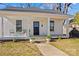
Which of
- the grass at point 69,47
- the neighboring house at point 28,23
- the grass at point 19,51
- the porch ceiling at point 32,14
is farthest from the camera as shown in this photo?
the neighboring house at point 28,23

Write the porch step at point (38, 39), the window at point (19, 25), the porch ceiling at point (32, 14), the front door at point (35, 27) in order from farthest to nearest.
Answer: the front door at point (35, 27) < the window at point (19, 25) < the porch ceiling at point (32, 14) < the porch step at point (38, 39)

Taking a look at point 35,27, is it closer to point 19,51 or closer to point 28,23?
point 28,23

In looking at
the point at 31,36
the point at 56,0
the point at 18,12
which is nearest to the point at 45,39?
the point at 31,36

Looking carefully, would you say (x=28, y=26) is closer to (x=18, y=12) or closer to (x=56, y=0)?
(x=18, y=12)

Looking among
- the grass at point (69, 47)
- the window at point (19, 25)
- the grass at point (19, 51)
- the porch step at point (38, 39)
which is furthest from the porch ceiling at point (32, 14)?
the grass at point (19, 51)

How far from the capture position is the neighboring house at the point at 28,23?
23.3 m

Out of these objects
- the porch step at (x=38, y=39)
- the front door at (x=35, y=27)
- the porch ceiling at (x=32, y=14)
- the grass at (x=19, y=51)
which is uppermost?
the porch ceiling at (x=32, y=14)

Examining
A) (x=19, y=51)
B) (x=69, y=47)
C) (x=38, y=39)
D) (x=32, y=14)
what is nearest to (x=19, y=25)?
(x=32, y=14)

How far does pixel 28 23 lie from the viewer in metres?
24.5

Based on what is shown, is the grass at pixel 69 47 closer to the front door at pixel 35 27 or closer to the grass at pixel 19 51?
the grass at pixel 19 51

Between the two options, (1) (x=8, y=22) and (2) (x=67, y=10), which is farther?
(2) (x=67, y=10)

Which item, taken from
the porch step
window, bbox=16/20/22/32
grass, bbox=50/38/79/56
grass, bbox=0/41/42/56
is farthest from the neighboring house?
grass, bbox=0/41/42/56

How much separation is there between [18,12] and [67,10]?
51.1 ft

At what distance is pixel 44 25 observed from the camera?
25.3 meters
